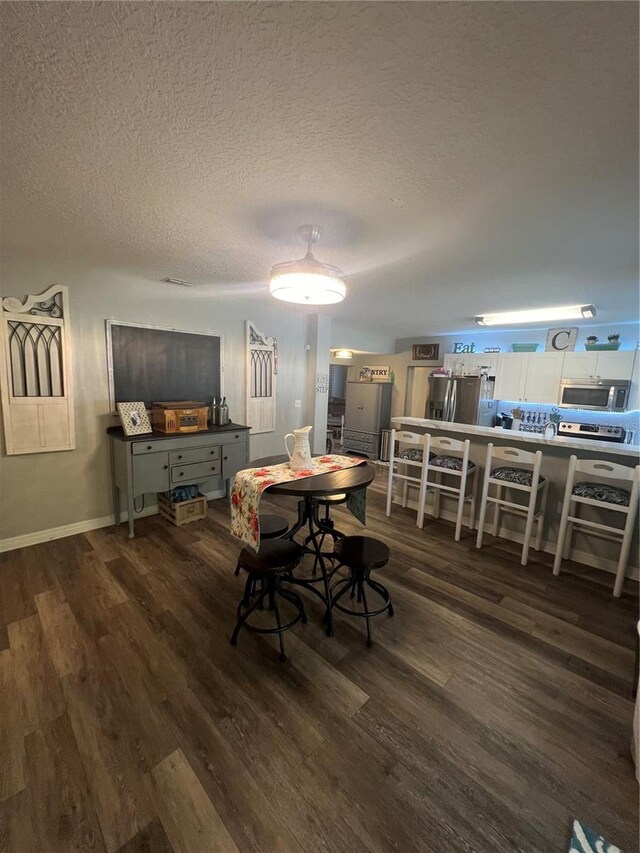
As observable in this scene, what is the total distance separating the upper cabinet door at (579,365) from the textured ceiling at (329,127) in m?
2.57

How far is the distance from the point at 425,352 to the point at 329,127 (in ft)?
18.2

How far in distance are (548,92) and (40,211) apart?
93.9 inches

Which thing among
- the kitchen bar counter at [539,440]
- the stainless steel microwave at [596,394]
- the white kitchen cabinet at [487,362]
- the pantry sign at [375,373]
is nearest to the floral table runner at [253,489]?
the kitchen bar counter at [539,440]

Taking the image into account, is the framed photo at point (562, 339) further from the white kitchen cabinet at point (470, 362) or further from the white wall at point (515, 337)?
the white kitchen cabinet at point (470, 362)

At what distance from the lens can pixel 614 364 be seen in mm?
4266

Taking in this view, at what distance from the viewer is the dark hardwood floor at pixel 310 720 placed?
1180mm

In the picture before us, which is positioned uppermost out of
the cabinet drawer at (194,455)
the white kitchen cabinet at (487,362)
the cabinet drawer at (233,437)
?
the white kitchen cabinet at (487,362)

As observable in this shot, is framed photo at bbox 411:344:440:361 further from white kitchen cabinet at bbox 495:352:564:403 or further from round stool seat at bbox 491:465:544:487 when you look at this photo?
round stool seat at bbox 491:465:544:487

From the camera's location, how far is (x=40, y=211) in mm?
A: 1874

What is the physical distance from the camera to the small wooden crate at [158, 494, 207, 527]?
3.36m

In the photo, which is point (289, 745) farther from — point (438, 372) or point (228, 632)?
point (438, 372)

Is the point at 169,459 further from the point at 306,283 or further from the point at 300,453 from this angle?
the point at 306,283

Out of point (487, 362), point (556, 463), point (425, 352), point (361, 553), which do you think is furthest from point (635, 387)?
point (361, 553)

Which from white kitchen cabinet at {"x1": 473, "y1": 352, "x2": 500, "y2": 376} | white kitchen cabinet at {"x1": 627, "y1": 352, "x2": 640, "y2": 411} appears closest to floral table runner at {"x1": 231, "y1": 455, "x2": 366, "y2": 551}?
white kitchen cabinet at {"x1": 473, "y1": 352, "x2": 500, "y2": 376}
